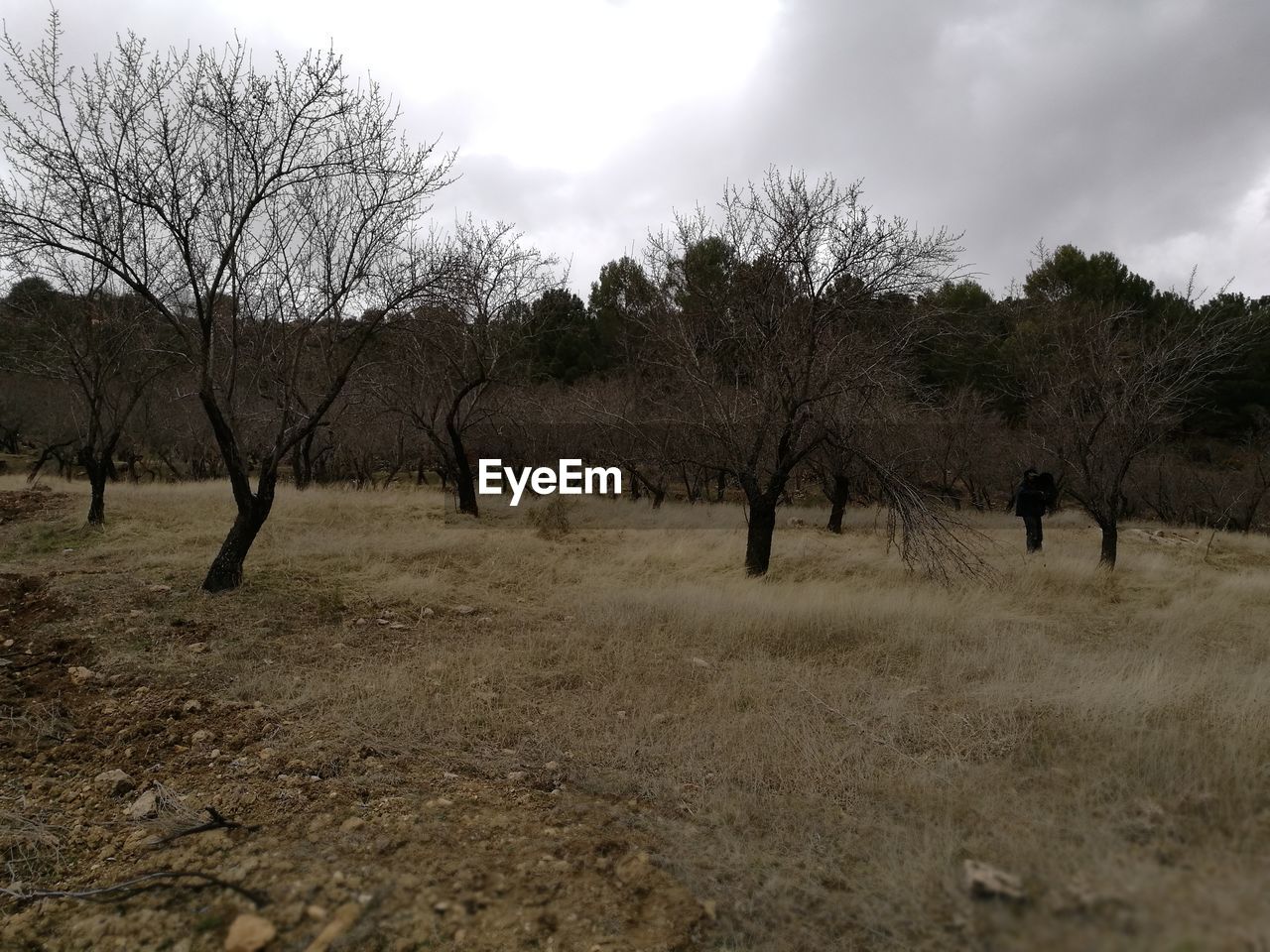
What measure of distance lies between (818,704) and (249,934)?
3.50m

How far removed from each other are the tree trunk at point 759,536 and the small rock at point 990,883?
8.50m

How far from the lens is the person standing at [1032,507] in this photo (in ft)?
41.0

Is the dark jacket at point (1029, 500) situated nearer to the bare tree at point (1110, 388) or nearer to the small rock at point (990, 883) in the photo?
the bare tree at point (1110, 388)

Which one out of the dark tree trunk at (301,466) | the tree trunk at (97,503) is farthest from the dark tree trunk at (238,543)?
the dark tree trunk at (301,466)

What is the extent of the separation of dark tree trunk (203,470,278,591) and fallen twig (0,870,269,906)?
5.74 meters

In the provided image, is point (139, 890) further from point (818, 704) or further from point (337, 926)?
point (818, 704)

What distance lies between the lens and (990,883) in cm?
203

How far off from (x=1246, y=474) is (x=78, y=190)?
1261 inches

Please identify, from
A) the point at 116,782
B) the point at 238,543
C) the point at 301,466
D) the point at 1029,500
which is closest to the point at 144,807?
the point at 116,782

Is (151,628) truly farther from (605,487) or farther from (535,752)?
(605,487)

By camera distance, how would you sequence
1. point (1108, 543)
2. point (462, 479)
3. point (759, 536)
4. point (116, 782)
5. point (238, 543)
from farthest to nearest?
point (462, 479), point (1108, 543), point (759, 536), point (238, 543), point (116, 782)

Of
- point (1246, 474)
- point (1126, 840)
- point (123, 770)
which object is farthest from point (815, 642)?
point (1246, 474)

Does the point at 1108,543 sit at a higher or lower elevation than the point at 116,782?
higher

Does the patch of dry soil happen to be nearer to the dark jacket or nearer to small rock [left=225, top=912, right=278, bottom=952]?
small rock [left=225, top=912, right=278, bottom=952]
